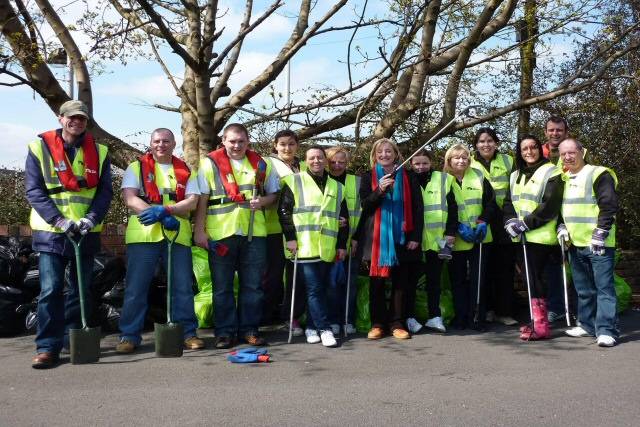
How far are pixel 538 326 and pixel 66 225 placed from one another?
4.05m

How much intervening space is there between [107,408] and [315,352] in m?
1.99

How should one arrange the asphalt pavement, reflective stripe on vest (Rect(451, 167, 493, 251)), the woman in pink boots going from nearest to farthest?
the asphalt pavement → the woman in pink boots → reflective stripe on vest (Rect(451, 167, 493, 251))

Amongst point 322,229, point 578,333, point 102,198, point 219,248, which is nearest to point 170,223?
point 219,248

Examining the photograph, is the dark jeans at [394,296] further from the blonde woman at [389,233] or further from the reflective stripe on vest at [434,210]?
the reflective stripe on vest at [434,210]

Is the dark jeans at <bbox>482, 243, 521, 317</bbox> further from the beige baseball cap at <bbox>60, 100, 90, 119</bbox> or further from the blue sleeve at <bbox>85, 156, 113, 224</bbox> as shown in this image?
the beige baseball cap at <bbox>60, 100, 90, 119</bbox>

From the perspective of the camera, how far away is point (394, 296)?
652 cm

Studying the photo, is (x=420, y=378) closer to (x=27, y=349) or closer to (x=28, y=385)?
(x=28, y=385)

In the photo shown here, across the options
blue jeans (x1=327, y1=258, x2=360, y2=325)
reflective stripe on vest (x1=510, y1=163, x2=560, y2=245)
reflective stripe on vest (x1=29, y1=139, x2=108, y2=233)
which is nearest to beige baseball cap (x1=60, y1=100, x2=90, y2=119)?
reflective stripe on vest (x1=29, y1=139, x2=108, y2=233)

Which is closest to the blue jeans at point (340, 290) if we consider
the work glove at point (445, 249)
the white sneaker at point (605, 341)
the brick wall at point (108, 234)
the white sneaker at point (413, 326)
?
the white sneaker at point (413, 326)

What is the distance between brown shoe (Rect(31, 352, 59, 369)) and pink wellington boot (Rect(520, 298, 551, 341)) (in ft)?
12.8

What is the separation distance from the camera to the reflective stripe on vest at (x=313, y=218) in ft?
20.1

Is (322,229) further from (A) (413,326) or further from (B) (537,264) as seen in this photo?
(B) (537,264)

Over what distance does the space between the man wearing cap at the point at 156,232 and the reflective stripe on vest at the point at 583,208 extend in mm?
3253

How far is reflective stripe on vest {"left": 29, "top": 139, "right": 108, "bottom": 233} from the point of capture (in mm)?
5473
